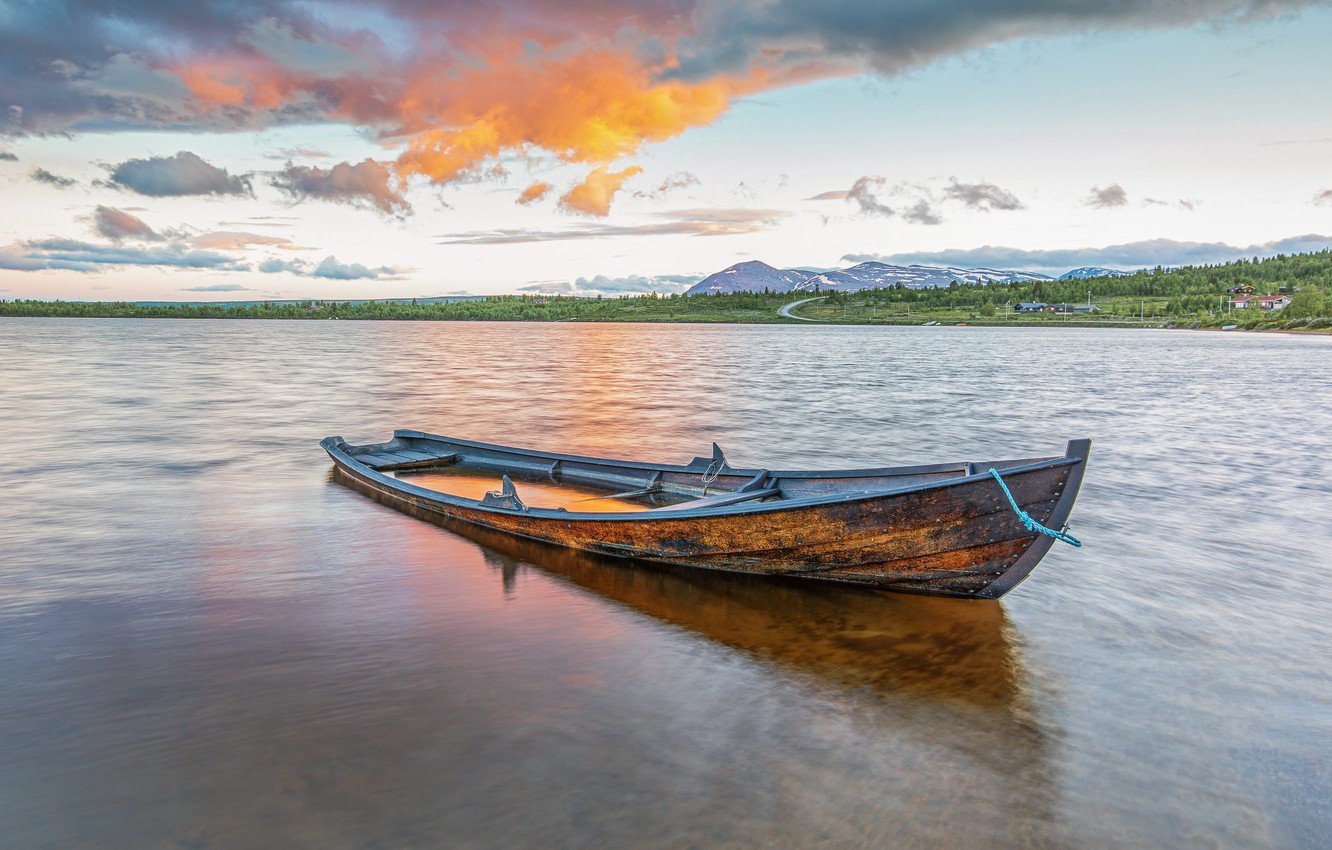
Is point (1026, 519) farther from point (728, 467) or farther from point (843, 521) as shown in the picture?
point (728, 467)

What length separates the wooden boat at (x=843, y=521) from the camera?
707cm

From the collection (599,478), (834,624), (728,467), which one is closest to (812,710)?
(834,624)

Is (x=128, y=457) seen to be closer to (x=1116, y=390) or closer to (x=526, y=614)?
(x=526, y=614)

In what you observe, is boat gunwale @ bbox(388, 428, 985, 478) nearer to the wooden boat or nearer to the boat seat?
the wooden boat

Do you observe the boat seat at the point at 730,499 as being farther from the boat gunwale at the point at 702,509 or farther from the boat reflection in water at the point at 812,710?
the boat reflection in water at the point at 812,710

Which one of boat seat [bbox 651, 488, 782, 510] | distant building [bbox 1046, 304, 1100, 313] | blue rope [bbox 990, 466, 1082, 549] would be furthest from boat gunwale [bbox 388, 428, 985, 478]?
distant building [bbox 1046, 304, 1100, 313]

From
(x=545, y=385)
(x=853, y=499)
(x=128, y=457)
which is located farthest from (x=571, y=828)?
(x=545, y=385)

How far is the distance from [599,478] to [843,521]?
6.38 meters

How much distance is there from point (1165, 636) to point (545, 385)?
116 feet

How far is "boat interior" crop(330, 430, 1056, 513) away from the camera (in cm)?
941

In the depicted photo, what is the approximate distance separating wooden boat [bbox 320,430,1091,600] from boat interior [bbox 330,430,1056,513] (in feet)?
0.10

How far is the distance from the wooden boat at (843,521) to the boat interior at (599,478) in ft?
0.10

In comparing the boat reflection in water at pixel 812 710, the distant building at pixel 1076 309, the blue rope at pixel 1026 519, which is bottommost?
the boat reflection in water at pixel 812 710

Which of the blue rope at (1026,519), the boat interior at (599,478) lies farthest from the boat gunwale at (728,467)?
the blue rope at (1026,519)
